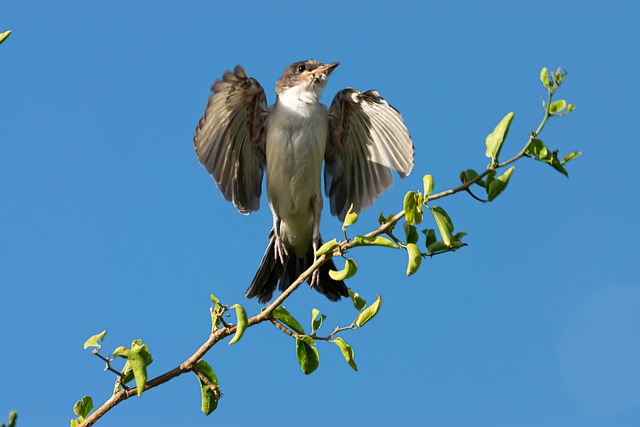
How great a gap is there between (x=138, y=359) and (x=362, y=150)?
568cm

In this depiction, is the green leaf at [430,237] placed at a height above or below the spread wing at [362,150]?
below

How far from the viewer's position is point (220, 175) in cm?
888

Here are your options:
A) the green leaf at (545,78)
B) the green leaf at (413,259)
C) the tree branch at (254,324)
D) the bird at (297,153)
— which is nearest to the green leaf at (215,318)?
the tree branch at (254,324)

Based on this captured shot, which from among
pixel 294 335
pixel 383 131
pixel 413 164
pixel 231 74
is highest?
→ pixel 231 74

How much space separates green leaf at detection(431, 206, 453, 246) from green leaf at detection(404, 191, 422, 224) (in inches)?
2.8

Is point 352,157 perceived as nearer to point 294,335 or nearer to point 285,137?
point 285,137

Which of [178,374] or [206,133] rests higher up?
[206,133]

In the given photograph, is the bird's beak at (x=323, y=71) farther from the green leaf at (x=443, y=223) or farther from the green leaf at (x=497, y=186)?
the green leaf at (x=497, y=186)

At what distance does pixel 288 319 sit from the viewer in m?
4.34

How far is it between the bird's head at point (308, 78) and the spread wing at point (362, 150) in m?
0.27

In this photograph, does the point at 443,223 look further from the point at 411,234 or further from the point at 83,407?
the point at 83,407

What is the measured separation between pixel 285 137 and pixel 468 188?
474 cm

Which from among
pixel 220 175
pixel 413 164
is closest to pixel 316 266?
pixel 413 164

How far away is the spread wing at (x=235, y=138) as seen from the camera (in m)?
8.39
